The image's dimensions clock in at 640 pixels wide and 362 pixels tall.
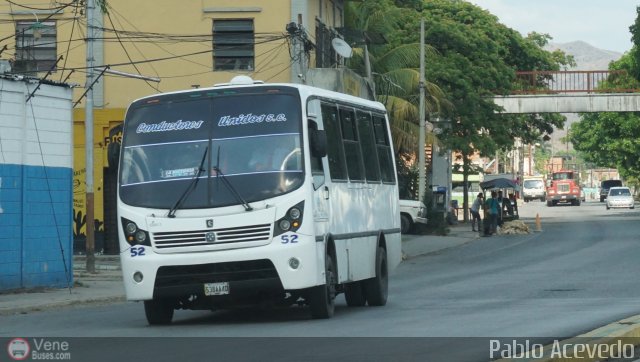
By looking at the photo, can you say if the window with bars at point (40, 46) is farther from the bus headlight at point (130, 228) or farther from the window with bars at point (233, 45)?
the bus headlight at point (130, 228)

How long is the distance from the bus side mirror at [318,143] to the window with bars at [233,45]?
75.5ft

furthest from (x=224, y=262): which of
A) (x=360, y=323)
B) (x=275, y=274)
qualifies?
(x=360, y=323)

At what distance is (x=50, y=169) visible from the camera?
25.5m

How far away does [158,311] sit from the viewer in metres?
16.7

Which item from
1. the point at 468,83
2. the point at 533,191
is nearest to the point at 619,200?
the point at 533,191

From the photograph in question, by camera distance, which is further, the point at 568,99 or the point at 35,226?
the point at 568,99

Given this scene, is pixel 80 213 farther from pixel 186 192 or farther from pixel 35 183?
pixel 186 192

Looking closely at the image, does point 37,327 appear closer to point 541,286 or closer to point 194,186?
point 194,186

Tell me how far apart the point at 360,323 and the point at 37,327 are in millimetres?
4221

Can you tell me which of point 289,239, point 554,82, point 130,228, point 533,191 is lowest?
point 533,191

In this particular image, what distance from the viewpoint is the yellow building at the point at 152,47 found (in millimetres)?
38969

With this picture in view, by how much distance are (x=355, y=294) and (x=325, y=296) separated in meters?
2.89

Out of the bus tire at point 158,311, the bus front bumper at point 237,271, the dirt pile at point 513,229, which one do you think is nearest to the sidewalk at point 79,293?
the bus tire at point 158,311

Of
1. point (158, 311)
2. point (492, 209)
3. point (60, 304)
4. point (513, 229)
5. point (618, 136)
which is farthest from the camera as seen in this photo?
point (618, 136)
